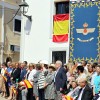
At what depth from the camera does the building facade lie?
3015 centimetres

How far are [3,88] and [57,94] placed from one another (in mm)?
5797

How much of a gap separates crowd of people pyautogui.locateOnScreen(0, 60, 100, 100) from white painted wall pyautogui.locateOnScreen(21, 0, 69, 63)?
250cm

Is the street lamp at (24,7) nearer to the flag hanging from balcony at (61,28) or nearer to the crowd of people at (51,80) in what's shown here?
the flag hanging from balcony at (61,28)

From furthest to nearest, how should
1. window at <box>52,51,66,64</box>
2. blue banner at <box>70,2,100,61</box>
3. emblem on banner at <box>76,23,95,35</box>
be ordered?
window at <box>52,51,66,64</box> < emblem on banner at <box>76,23,95,35</box> < blue banner at <box>70,2,100,61</box>

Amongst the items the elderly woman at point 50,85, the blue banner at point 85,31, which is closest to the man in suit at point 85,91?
the elderly woman at point 50,85

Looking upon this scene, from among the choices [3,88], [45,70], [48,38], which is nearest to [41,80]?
[45,70]

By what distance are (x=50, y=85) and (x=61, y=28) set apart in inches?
248

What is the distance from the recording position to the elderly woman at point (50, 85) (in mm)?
13312

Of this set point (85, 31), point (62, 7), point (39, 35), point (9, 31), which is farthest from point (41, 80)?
point (9, 31)

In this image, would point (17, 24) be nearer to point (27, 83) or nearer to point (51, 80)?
point (27, 83)

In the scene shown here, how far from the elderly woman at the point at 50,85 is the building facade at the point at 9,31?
16.5 m

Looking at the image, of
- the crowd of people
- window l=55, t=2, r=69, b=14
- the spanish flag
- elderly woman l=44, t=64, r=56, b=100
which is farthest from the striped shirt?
window l=55, t=2, r=69, b=14

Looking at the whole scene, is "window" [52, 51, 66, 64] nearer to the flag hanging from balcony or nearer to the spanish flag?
the flag hanging from balcony

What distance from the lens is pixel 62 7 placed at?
2005 cm
